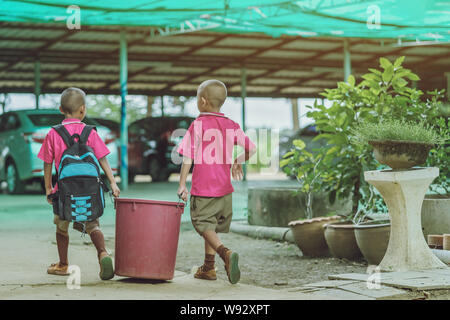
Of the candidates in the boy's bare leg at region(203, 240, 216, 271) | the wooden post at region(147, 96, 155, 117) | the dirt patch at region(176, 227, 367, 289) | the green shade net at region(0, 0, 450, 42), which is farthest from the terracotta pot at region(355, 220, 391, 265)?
the wooden post at region(147, 96, 155, 117)

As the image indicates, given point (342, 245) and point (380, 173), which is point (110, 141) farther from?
point (380, 173)

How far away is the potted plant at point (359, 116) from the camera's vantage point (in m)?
6.52

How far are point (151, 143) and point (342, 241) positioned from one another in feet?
38.7

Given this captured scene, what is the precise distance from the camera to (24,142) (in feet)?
41.4

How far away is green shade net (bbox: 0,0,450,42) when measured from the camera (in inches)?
425

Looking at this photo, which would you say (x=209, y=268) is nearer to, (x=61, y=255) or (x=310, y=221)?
(x=61, y=255)

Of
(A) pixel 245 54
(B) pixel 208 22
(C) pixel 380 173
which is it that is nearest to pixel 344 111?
(C) pixel 380 173

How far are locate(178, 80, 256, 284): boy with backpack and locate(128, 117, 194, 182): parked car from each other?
12.7 m

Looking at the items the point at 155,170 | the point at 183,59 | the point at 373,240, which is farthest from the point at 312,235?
the point at 183,59

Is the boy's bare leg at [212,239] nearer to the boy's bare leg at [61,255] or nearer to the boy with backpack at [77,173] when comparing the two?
the boy with backpack at [77,173]

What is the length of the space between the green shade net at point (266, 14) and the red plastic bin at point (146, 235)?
6.31m

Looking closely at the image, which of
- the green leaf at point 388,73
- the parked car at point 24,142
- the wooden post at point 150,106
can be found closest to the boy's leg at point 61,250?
the green leaf at point 388,73

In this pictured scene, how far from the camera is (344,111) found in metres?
6.66
